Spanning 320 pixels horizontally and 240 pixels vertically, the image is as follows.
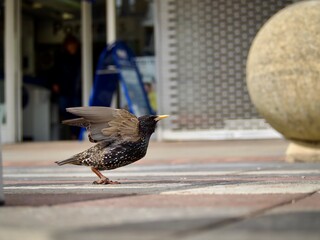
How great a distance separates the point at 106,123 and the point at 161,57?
9279 millimetres

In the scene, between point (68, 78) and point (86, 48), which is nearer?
point (86, 48)

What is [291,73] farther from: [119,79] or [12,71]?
[12,71]

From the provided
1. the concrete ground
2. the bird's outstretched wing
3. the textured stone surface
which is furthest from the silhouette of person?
the concrete ground

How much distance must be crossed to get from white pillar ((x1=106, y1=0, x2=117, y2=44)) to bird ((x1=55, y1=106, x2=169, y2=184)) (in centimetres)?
992

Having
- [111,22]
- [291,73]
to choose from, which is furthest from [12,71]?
[291,73]

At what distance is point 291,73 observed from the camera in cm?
750

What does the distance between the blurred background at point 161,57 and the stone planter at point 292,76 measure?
5.30 metres

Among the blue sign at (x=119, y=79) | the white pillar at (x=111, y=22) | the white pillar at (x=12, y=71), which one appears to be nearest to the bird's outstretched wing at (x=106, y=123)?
the blue sign at (x=119, y=79)

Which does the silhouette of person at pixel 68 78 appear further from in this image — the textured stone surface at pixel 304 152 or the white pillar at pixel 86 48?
the textured stone surface at pixel 304 152

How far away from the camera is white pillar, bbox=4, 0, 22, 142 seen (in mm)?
15438

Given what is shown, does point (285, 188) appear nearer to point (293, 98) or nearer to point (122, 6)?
point (293, 98)

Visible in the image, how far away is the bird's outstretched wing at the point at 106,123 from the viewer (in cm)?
483

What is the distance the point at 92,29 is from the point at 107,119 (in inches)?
437

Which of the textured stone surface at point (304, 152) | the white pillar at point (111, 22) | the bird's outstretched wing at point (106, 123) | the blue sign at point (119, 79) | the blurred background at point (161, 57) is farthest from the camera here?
the white pillar at point (111, 22)
